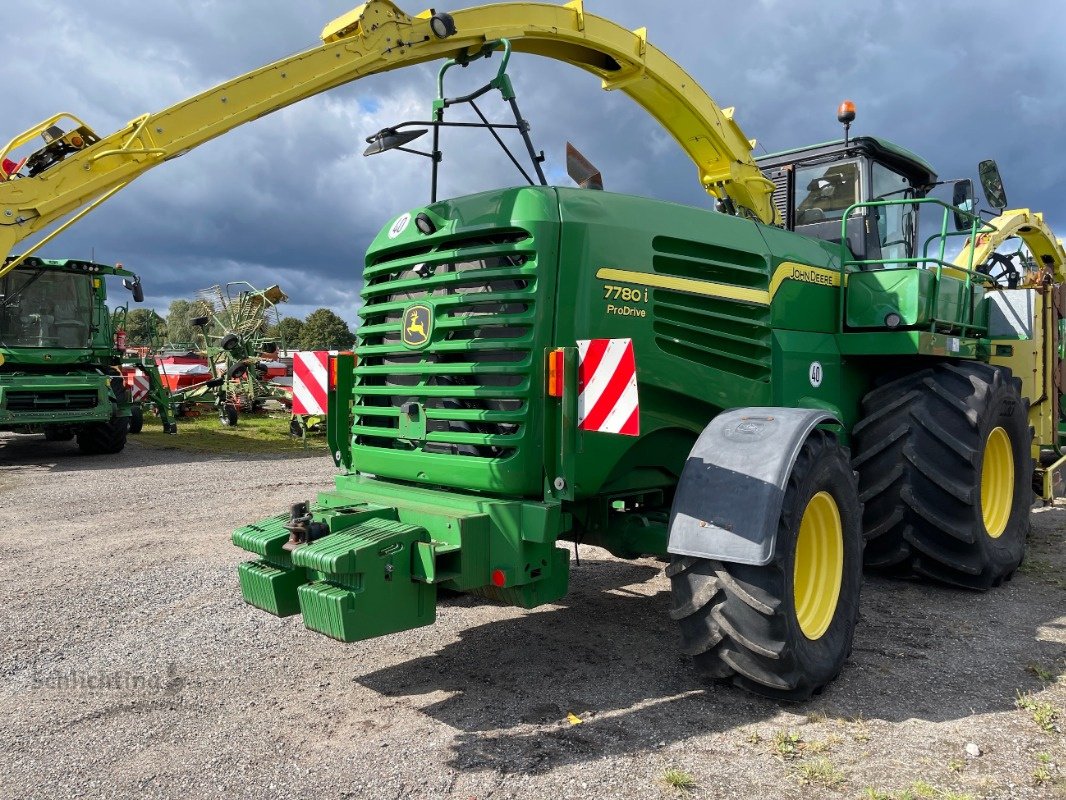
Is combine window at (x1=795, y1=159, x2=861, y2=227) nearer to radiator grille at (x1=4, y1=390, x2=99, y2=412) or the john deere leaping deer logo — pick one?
the john deere leaping deer logo

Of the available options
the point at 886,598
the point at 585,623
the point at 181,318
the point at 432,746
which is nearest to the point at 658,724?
the point at 432,746

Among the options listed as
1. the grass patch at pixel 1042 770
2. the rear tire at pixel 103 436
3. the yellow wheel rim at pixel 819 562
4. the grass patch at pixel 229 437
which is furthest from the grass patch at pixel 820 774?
the rear tire at pixel 103 436

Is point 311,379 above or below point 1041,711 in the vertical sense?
above

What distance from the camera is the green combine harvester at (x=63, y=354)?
11.4 meters

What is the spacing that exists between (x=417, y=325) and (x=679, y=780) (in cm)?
235

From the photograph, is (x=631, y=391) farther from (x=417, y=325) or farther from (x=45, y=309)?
(x=45, y=309)

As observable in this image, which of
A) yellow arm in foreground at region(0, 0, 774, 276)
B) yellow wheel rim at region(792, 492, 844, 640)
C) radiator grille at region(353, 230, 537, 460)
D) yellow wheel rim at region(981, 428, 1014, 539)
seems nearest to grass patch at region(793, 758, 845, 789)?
yellow wheel rim at region(792, 492, 844, 640)

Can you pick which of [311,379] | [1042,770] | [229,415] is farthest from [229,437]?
[1042,770]

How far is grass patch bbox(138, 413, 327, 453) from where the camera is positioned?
44.7 ft

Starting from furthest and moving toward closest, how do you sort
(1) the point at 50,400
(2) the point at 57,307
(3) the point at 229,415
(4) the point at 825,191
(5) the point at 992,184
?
(3) the point at 229,415, (2) the point at 57,307, (1) the point at 50,400, (5) the point at 992,184, (4) the point at 825,191

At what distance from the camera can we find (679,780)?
9.16ft

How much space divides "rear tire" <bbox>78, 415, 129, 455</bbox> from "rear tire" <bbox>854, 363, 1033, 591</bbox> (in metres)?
11.3

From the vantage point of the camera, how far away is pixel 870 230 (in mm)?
5738

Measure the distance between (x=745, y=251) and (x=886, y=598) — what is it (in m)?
2.43
